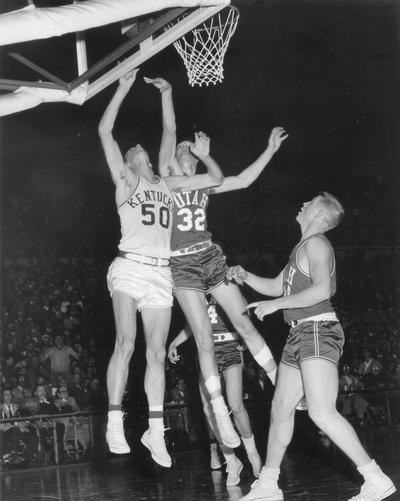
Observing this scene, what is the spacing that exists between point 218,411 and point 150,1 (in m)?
3.64

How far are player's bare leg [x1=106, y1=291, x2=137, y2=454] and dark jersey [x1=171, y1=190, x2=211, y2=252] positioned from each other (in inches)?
38.8

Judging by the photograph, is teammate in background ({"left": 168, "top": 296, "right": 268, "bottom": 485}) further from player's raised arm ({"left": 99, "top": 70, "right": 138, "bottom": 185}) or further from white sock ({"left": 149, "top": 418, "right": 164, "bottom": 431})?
player's raised arm ({"left": 99, "top": 70, "right": 138, "bottom": 185})

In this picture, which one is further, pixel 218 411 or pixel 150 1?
pixel 218 411

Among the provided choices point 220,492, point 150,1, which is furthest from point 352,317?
point 150,1

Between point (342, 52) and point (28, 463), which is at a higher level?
point (342, 52)

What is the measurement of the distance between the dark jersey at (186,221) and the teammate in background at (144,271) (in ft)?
1.12

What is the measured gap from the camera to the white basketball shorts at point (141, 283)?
283 inches

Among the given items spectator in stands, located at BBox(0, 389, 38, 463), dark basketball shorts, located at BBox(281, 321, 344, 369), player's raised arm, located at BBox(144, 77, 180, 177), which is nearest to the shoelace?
dark basketball shorts, located at BBox(281, 321, 344, 369)

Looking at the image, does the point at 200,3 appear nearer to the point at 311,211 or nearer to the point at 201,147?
the point at 201,147

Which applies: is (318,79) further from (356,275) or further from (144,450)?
(144,450)

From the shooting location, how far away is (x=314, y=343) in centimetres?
646

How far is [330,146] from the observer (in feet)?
66.7

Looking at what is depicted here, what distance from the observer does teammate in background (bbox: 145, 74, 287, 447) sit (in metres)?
7.54

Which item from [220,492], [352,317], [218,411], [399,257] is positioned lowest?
[220,492]
